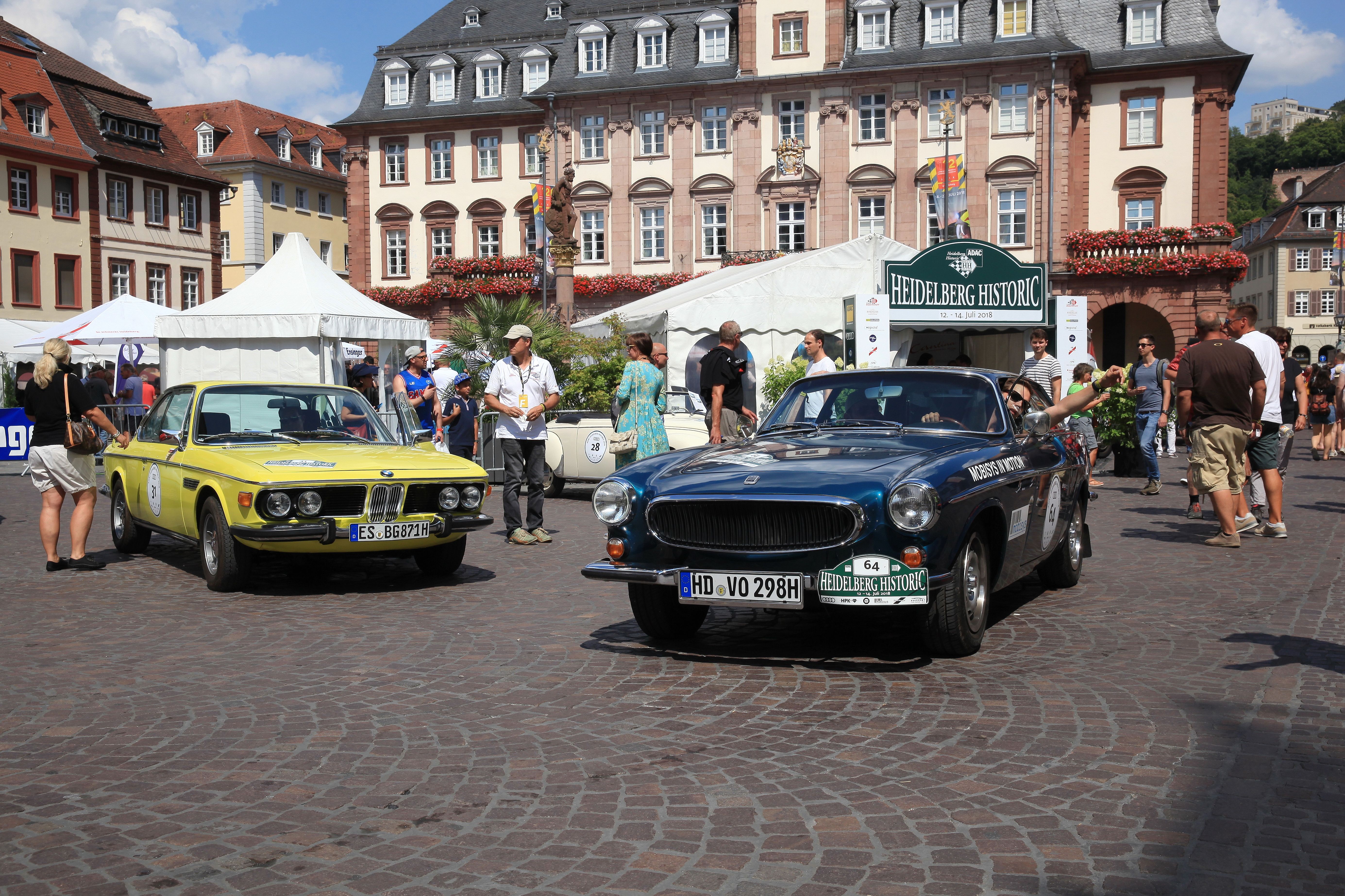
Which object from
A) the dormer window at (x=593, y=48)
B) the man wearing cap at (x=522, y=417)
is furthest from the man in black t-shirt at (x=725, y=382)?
the dormer window at (x=593, y=48)

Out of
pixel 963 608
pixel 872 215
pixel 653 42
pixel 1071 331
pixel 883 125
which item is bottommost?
pixel 963 608

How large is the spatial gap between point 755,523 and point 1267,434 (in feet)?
23.8

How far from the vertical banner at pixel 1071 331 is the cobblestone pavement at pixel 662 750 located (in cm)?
1113

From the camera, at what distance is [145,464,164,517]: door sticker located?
32.6 ft

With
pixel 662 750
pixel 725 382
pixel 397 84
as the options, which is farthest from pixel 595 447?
pixel 397 84

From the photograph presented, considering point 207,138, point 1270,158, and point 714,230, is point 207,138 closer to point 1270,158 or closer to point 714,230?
point 714,230

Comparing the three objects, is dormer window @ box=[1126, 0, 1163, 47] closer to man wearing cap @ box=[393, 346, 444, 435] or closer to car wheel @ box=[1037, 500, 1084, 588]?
man wearing cap @ box=[393, 346, 444, 435]

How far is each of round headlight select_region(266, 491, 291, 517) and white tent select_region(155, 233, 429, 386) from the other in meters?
10.8

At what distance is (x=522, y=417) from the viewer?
1123 centimetres

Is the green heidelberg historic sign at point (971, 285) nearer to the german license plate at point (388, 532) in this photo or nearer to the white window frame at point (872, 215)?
the german license plate at point (388, 532)

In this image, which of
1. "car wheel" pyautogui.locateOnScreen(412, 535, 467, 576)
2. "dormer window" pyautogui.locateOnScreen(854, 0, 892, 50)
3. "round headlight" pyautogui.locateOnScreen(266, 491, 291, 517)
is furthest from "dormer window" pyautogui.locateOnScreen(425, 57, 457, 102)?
"round headlight" pyautogui.locateOnScreen(266, 491, 291, 517)

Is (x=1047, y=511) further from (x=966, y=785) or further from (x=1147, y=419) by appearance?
(x=1147, y=419)

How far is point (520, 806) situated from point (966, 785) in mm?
1520

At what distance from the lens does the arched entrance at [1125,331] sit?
46.6m
